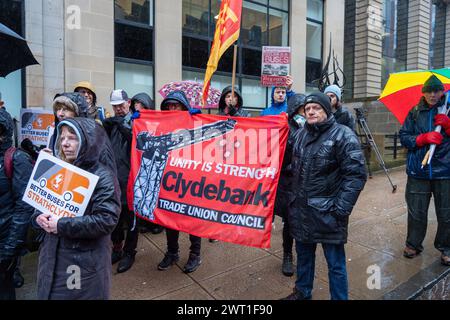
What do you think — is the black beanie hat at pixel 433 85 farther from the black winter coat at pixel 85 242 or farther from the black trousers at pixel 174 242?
the black winter coat at pixel 85 242

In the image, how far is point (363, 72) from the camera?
59.8 ft

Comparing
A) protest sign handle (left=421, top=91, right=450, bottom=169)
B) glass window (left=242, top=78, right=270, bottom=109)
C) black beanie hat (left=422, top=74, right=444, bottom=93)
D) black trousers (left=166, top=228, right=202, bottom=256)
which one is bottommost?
black trousers (left=166, top=228, right=202, bottom=256)

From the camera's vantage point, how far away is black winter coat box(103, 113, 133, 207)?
3572 millimetres

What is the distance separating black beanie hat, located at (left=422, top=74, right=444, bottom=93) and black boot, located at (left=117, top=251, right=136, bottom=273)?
13.2 feet

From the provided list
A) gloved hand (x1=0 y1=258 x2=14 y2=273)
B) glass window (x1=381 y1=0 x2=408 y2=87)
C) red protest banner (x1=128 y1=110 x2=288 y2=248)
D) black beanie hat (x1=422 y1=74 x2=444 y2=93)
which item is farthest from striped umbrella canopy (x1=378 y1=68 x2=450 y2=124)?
glass window (x1=381 y1=0 x2=408 y2=87)

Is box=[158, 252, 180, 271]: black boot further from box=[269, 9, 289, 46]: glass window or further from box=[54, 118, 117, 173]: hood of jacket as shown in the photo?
box=[269, 9, 289, 46]: glass window

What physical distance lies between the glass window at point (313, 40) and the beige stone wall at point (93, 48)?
30.4ft

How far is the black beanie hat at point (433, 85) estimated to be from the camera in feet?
11.5

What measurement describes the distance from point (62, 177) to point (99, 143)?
1.03ft

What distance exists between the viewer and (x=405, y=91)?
4066 mm
